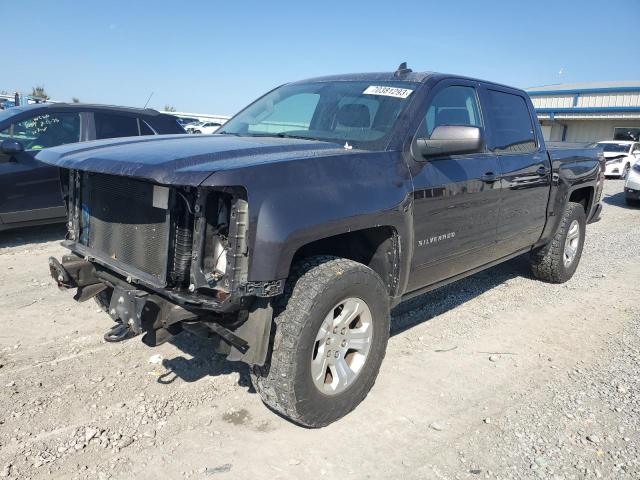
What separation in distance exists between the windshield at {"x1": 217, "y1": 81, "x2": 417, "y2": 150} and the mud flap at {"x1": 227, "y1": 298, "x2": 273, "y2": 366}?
1301 mm

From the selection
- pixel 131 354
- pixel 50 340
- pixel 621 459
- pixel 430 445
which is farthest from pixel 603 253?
pixel 50 340

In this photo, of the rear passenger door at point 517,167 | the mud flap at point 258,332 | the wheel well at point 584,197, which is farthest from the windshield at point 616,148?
the mud flap at point 258,332

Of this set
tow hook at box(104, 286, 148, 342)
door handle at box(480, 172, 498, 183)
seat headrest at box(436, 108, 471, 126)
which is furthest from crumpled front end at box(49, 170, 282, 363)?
door handle at box(480, 172, 498, 183)

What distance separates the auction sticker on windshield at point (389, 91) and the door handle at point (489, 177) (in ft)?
2.97

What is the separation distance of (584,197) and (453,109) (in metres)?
3.24

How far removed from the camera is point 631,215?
11.8m

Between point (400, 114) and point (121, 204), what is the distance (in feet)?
6.03

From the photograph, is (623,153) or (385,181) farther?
(623,153)

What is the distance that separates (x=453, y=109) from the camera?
3.96 meters

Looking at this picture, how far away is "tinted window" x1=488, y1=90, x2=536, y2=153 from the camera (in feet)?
14.5

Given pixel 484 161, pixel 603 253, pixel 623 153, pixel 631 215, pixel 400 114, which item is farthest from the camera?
pixel 623 153

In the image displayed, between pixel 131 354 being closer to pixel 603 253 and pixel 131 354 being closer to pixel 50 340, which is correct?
pixel 50 340

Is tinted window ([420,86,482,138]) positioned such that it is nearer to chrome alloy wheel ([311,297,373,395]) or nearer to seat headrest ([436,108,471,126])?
seat headrest ([436,108,471,126])

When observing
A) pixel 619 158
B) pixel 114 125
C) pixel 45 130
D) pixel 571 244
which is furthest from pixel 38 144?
pixel 619 158
